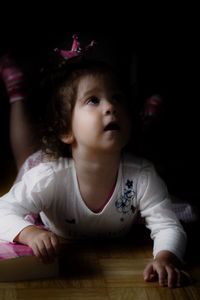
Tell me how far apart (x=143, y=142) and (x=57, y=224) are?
0.46 metres

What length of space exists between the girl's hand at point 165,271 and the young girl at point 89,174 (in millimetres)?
51

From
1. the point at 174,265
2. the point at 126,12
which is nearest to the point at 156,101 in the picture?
the point at 126,12

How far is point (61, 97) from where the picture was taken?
1167mm

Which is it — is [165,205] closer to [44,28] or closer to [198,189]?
[198,189]

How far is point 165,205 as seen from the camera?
114cm

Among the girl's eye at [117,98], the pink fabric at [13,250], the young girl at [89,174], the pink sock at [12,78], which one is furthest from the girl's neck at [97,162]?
the pink sock at [12,78]

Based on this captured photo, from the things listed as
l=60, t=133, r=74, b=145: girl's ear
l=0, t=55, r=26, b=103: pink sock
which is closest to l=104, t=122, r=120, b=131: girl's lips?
l=60, t=133, r=74, b=145: girl's ear

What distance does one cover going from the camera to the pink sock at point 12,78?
4.65ft

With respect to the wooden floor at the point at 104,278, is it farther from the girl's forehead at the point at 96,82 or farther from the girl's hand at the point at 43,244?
the girl's forehead at the point at 96,82

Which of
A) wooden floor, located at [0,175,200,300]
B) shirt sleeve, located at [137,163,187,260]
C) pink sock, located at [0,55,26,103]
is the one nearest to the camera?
wooden floor, located at [0,175,200,300]

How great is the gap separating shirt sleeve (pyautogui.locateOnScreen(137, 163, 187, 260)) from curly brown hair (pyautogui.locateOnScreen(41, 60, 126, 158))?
0.17 m

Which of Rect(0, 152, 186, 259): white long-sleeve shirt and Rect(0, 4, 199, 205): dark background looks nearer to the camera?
Rect(0, 152, 186, 259): white long-sleeve shirt

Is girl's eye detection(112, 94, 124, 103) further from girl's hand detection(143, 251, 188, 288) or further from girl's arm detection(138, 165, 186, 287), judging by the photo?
girl's hand detection(143, 251, 188, 288)

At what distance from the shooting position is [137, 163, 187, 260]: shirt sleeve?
107 centimetres
